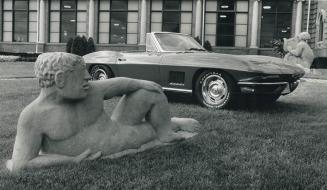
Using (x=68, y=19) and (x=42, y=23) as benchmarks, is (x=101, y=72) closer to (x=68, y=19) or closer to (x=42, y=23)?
(x=68, y=19)

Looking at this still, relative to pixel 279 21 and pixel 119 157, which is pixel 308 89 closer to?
pixel 119 157

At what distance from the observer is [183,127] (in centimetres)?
546

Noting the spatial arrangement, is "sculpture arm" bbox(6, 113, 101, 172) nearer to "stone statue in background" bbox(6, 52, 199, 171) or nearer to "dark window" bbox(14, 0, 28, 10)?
"stone statue in background" bbox(6, 52, 199, 171)

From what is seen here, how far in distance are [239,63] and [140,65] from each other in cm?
215

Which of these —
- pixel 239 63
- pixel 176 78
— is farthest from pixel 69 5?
pixel 239 63

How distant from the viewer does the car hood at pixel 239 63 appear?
7281 mm

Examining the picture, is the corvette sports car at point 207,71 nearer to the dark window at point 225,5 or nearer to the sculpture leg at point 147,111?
the sculpture leg at point 147,111

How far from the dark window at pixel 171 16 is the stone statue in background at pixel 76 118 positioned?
27944 mm

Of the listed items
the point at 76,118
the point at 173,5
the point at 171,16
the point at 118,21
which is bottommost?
the point at 76,118

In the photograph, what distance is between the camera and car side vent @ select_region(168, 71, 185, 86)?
8.11 metres

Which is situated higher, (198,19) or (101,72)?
(198,19)

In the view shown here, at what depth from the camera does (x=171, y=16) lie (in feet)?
106

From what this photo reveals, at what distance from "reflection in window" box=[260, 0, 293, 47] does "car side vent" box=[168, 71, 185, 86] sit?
2361 centimetres

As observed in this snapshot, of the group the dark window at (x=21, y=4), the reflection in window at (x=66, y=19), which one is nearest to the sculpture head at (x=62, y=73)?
the reflection in window at (x=66, y=19)
